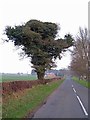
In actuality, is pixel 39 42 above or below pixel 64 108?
above

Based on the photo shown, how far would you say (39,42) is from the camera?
52.5 m

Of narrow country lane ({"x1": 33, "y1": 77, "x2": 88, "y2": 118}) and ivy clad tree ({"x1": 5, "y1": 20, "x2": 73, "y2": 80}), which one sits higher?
ivy clad tree ({"x1": 5, "y1": 20, "x2": 73, "y2": 80})

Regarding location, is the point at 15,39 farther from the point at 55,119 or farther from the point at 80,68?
the point at 55,119

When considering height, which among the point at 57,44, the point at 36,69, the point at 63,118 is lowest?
the point at 63,118

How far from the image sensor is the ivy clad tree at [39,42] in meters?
52.1

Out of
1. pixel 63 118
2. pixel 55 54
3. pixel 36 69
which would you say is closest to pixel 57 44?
pixel 55 54

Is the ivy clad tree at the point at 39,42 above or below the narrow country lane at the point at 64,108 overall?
above

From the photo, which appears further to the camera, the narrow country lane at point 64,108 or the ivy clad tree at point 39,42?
the ivy clad tree at point 39,42

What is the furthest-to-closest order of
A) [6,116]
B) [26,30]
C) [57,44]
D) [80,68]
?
[80,68] → [57,44] → [26,30] → [6,116]

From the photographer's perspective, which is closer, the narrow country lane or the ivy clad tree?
the narrow country lane

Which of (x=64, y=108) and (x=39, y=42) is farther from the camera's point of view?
(x=39, y=42)

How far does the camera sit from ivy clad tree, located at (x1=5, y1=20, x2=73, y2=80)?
5209 cm

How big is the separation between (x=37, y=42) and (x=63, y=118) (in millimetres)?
38199

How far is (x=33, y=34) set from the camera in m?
51.2
